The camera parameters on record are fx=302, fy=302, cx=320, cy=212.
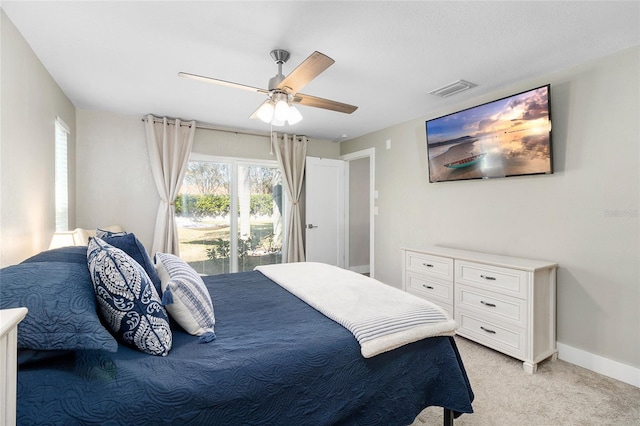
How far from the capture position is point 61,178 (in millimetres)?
3143

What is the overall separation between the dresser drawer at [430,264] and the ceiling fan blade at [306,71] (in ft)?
7.10

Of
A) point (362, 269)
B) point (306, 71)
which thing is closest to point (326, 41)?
point (306, 71)

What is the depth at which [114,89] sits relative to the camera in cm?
304

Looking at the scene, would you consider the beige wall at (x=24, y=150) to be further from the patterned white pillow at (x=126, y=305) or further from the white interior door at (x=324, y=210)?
the white interior door at (x=324, y=210)

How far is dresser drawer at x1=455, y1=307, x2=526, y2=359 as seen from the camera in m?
2.44

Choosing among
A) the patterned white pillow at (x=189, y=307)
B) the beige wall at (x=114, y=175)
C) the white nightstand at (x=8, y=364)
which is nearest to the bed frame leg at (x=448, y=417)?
the patterned white pillow at (x=189, y=307)

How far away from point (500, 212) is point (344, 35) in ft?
7.41

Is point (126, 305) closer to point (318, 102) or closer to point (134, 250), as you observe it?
point (134, 250)

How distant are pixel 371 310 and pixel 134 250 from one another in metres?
1.29

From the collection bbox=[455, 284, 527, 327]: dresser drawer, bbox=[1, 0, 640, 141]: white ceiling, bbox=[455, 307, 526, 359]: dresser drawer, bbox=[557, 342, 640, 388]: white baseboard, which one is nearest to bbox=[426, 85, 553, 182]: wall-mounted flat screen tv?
bbox=[1, 0, 640, 141]: white ceiling

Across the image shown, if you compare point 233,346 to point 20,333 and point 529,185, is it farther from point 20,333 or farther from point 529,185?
point 529,185

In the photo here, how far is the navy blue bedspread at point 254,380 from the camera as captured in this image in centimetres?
92

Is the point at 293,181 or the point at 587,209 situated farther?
the point at 293,181

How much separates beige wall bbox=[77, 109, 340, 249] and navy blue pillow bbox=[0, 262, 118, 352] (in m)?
3.17
